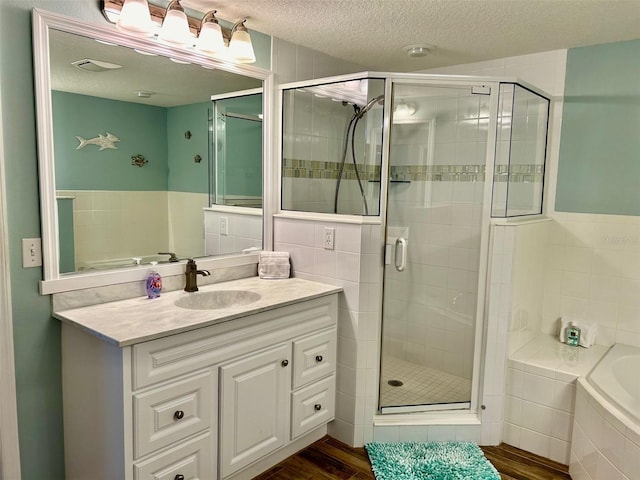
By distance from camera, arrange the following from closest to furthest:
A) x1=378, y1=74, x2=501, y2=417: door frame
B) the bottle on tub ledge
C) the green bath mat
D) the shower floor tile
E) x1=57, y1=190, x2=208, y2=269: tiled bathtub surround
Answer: x1=57, y1=190, x2=208, y2=269: tiled bathtub surround, the bottle on tub ledge, the green bath mat, x1=378, y1=74, x2=501, y2=417: door frame, the shower floor tile

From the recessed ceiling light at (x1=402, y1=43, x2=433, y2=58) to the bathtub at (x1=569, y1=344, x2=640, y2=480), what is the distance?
2.14 meters

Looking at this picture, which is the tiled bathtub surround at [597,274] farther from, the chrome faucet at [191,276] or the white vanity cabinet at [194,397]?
the chrome faucet at [191,276]

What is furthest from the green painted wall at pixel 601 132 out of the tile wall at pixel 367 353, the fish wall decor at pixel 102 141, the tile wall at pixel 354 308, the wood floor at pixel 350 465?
the fish wall decor at pixel 102 141

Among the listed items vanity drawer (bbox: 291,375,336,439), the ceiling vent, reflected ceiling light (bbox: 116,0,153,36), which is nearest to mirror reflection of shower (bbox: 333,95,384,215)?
vanity drawer (bbox: 291,375,336,439)

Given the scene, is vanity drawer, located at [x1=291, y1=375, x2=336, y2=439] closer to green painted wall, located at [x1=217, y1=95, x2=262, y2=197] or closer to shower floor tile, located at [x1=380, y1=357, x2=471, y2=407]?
shower floor tile, located at [x1=380, y1=357, x2=471, y2=407]

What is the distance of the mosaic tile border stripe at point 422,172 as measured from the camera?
Answer: 262 centimetres

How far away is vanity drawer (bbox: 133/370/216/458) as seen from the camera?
5.59ft

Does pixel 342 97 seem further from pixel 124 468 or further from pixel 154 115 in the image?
pixel 124 468

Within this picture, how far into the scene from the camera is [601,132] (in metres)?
2.83

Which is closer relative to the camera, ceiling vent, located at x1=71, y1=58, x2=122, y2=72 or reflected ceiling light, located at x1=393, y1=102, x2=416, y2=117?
ceiling vent, located at x1=71, y1=58, x2=122, y2=72

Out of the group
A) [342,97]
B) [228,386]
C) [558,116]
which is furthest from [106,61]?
[558,116]

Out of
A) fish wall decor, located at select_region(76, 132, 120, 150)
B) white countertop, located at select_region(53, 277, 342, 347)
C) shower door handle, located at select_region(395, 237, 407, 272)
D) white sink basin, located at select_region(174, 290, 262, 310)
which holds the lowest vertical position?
white sink basin, located at select_region(174, 290, 262, 310)

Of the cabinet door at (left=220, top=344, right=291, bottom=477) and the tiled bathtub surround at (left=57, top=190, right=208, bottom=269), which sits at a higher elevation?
the tiled bathtub surround at (left=57, top=190, right=208, bottom=269)

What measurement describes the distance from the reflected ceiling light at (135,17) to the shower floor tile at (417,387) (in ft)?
6.91
